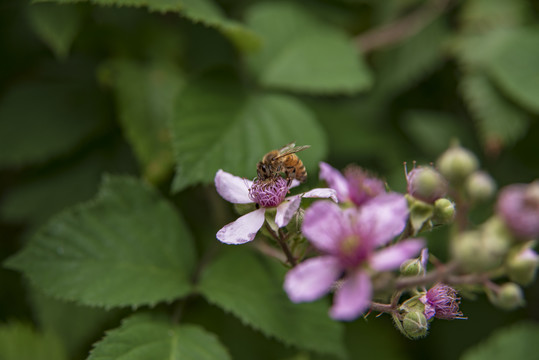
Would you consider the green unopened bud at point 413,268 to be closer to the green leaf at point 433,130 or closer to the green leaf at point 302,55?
the green leaf at point 302,55

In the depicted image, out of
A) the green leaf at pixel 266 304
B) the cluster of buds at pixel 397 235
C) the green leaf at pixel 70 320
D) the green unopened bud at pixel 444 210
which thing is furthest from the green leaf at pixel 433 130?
the green leaf at pixel 70 320

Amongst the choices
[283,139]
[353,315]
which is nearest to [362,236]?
[353,315]

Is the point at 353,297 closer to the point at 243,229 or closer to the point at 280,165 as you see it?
the point at 243,229

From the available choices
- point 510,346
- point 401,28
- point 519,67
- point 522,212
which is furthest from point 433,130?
point 522,212

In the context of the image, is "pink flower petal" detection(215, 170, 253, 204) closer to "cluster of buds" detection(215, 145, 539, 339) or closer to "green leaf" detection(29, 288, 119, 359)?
→ "cluster of buds" detection(215, 145, 539, 339)

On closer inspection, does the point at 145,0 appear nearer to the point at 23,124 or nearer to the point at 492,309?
the point at 23,124

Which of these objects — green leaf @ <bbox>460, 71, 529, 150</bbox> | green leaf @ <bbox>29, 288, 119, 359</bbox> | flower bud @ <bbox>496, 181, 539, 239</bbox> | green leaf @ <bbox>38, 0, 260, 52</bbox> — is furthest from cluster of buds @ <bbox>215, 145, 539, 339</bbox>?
green leaf @ <bbox>460, 71, 529, 150</bbox>
